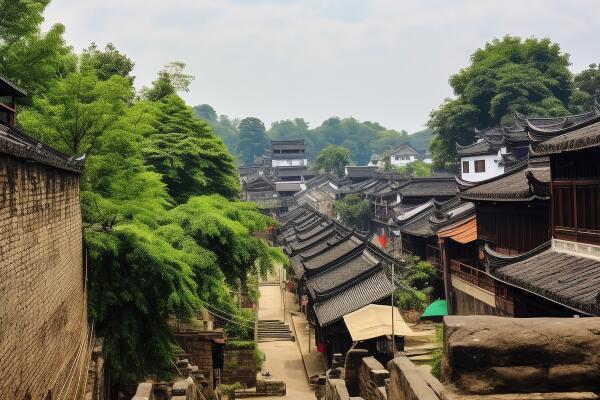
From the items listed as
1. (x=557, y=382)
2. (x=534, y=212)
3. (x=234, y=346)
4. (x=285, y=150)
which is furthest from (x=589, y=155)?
(x=285, y=150)

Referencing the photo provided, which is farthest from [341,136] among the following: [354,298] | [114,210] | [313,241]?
[114,210]

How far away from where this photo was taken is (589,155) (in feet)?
45.6

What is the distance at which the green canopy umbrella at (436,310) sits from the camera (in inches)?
1185

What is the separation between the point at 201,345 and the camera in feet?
73.6

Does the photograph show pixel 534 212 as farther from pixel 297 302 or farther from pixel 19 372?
pixel 297 302

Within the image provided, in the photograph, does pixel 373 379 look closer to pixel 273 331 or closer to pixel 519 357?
pixel 519 357

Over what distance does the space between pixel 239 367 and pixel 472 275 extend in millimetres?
10398

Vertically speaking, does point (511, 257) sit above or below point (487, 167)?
below

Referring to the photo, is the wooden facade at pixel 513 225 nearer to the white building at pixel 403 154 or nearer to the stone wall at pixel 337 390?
the stone wall at pixel 337 390

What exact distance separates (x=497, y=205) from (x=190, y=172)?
15.5 m

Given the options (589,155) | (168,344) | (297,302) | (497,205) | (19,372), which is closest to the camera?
(19,372)

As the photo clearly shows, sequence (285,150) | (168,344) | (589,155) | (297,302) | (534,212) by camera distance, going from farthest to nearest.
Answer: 1. (285,150)
2. (297,302)
3. (534,212)
4. (168,344)
5. (589,155)

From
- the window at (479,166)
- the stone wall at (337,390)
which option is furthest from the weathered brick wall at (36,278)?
the window at (479,166)

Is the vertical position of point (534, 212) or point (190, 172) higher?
point (190, 172)
